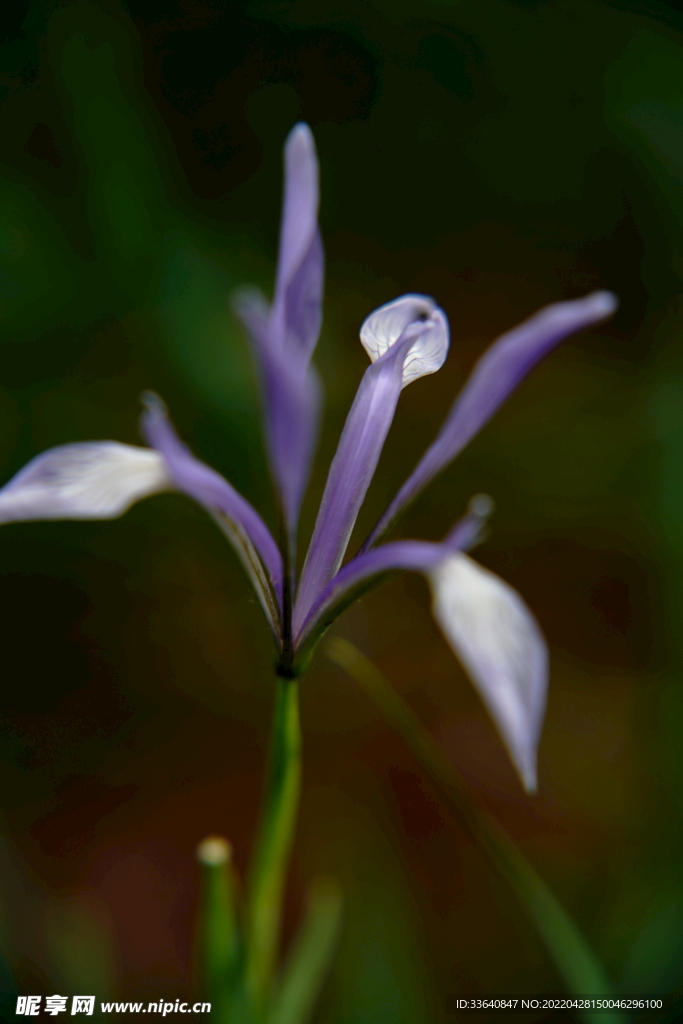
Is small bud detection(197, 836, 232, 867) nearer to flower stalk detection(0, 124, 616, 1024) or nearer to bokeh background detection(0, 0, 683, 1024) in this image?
flower stalk detection(0, 124, 616, 1024)

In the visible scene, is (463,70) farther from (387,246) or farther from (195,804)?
(195,804)

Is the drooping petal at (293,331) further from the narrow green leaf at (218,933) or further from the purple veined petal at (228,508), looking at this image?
the narrow green leaf at (218,933)

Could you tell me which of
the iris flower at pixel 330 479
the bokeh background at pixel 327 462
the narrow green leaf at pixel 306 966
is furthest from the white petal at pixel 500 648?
the bokeh background at pixel 327 462

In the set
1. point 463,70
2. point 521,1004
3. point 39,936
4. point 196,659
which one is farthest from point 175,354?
point 521,1004

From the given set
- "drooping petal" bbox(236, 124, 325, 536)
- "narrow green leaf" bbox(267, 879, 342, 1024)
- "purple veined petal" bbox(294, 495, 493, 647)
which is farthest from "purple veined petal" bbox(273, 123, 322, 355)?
"narrow green leaf" bbox(267, 879, 342, 1024)

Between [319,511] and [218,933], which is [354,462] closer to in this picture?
[319,511]
